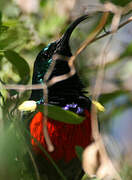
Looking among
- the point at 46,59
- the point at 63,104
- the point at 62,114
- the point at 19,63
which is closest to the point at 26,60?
the point at 46,59

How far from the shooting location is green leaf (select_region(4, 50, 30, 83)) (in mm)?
2008

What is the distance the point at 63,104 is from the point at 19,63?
425mm

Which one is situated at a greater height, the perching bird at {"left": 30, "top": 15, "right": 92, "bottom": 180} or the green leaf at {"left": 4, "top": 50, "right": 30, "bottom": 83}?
the green leaf at {"left": 4, "top": 50, "right": 30, "bottom": 83}

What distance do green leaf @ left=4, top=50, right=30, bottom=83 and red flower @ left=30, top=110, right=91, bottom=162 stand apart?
217 mm

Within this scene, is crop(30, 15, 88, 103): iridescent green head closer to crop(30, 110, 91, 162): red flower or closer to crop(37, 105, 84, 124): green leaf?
crop(30, 110, 91, 162): red flower

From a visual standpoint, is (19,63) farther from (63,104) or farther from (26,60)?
(26,60)

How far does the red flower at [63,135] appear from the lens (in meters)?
2.21

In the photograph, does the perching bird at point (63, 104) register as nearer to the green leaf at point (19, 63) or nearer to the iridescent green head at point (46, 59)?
the iridescent green head at point (46, 59)

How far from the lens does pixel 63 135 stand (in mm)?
2213

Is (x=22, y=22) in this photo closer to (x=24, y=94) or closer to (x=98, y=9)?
(x=24, y=94)

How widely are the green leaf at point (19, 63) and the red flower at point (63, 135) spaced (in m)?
0.22

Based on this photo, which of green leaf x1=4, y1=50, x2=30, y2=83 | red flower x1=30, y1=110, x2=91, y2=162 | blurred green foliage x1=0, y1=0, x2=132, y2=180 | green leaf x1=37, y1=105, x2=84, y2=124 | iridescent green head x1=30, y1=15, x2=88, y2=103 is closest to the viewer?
green leaf x1=37, y1=105, x2=84, y2=124

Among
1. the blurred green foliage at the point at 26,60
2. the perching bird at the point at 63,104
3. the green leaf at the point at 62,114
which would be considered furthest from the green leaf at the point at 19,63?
the green leaf at the point at 62,114

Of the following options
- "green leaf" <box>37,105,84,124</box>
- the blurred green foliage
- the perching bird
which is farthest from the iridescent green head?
"green leaf" <box>37,105,84,124</box>
